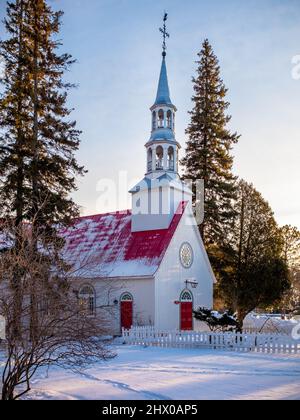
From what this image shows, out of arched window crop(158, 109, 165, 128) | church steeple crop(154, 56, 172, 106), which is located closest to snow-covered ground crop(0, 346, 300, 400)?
arched window crop(158, 109, 165, 128)

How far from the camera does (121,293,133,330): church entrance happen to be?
87.1 ft

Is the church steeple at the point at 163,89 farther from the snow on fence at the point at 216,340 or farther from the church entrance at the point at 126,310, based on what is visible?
the snow on fence at the point at 216,340

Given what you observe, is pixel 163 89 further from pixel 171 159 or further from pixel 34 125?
pixel 34 125

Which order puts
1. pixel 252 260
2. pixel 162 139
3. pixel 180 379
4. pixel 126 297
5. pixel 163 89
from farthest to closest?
pixel 252 260
pixel 163 89
pixel 162 139
pixel 126 297
pixel 180 379

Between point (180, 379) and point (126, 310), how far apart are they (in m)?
15.0

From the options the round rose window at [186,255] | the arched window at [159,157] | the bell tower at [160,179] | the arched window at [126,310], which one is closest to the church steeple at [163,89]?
Result: the bell tower at [160,179]

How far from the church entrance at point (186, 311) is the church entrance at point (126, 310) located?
3011 mm

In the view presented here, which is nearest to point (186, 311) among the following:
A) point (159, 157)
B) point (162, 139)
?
point (159, 157)

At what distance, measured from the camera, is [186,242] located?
2808cm

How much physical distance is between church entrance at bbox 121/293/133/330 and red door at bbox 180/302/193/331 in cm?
301

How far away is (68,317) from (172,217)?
19517 mm

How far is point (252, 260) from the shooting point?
103 ft
